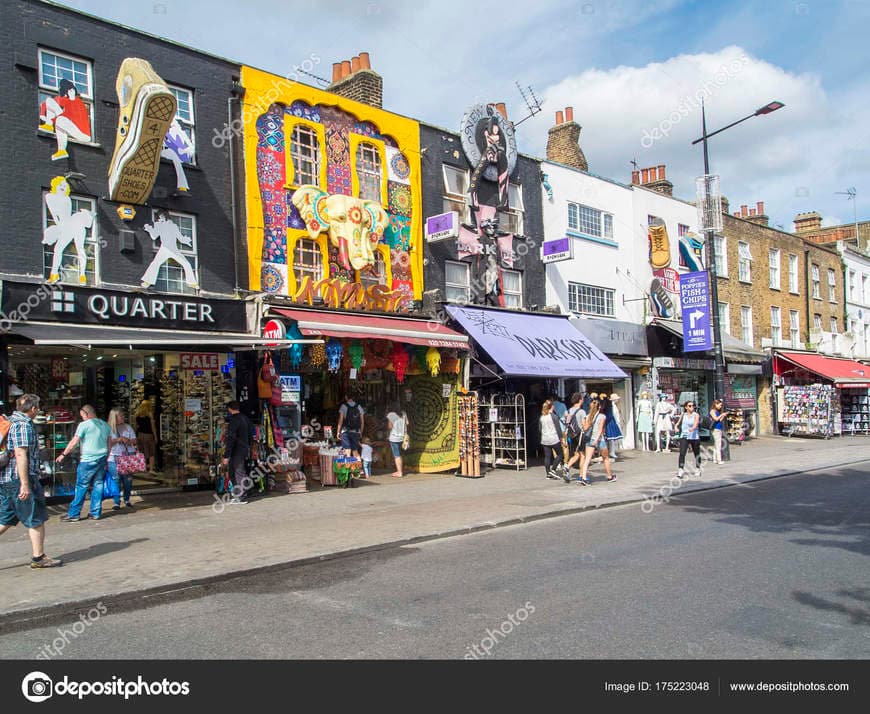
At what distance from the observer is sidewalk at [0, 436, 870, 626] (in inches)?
285

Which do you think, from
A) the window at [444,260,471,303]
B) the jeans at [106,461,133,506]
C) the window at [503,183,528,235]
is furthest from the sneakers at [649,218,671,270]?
the jeans at [106,461,133,506]

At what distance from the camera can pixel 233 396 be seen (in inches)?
556

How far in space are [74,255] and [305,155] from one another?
5382 mm

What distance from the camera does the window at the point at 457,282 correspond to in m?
18.4

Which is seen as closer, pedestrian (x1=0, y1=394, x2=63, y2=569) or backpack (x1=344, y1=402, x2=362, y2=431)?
pedestrian (x1=0, y1=394, x2=63, y2=569)

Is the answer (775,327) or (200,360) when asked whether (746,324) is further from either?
(200,360)

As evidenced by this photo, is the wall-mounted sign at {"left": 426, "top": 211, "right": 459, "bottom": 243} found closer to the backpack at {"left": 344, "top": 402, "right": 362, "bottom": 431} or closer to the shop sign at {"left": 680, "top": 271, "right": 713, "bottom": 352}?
the backpack at {"left": 344, "top": 402, "right": 362, "bottom": 431}

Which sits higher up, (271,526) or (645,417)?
(645,417)

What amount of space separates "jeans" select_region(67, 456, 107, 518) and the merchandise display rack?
29.1 ft

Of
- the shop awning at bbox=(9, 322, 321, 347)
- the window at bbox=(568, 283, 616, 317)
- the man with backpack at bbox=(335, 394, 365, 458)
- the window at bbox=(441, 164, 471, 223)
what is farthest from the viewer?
the window at bbox=(568, 283, 616, 317)

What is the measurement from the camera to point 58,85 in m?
12.3

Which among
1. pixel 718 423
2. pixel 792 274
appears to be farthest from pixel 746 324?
pixel 718 423

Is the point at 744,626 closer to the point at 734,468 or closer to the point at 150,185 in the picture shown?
the point at 150,185

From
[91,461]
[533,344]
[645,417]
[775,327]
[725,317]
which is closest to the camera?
[91,461]
